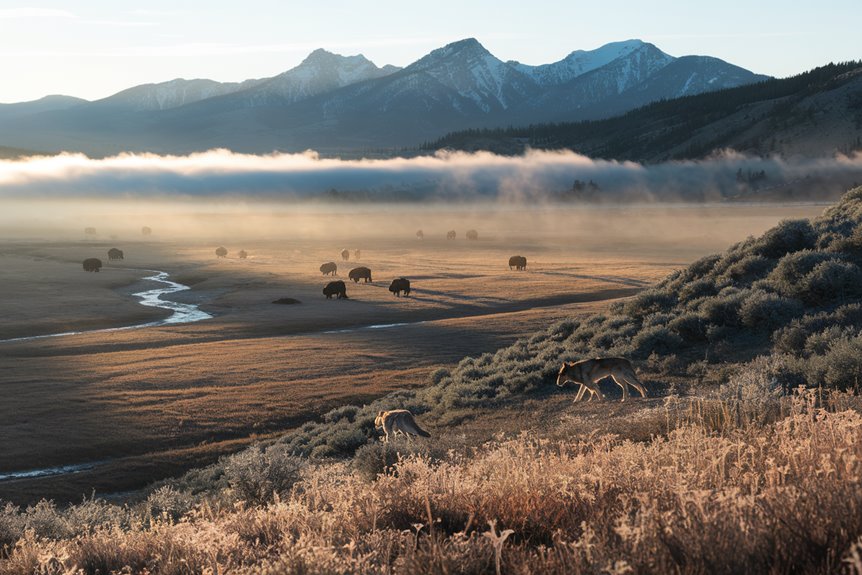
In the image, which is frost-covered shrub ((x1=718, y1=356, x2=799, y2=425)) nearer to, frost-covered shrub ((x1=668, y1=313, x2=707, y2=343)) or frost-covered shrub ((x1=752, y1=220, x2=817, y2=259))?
frost-covered shrub ((x1=668, y1=313, x2=707, y2=343))

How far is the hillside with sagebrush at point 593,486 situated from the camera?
4.76 metres

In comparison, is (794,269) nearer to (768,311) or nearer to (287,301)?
(768,311)

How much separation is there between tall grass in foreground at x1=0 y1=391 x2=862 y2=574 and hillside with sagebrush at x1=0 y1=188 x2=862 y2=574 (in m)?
0.02

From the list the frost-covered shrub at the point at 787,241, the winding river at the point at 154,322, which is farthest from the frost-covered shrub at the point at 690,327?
the winding river at the point at 154,322

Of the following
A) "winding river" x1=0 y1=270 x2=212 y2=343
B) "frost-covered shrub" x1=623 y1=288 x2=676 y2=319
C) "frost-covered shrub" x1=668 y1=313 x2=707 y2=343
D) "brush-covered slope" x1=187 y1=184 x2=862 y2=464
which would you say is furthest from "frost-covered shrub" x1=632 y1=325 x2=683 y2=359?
"winding river" x1=0 y1=270 x2=212 y2=343

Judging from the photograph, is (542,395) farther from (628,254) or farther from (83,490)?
(628,254)

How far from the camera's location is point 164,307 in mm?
60594

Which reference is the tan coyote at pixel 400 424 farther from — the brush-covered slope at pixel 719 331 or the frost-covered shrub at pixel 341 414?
the frost-covered shrub at pixel 341 414

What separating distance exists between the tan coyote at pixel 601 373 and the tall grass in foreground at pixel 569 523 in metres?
8.11

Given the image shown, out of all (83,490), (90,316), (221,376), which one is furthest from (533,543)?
(90,316)

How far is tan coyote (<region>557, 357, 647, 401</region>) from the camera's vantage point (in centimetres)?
1616

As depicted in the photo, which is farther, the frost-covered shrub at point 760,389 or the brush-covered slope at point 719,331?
the brush-covered slope at point 719,331

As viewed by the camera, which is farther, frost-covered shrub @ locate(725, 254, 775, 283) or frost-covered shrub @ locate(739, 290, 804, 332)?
frost-covered shrub @ locate(725, 254, 775, 283)

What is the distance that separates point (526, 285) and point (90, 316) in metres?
34.7
